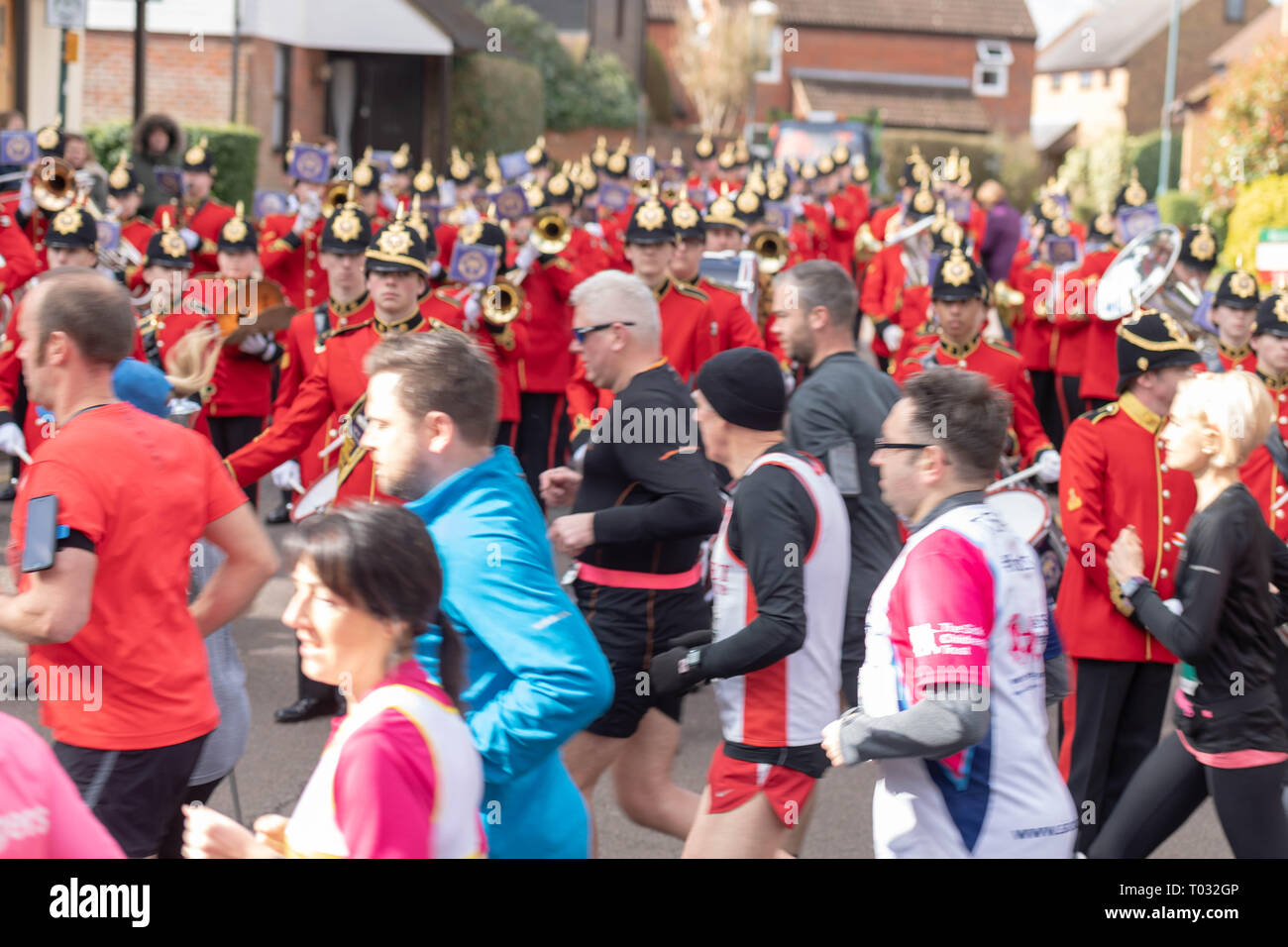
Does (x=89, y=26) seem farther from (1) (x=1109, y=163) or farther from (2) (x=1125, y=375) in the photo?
(1) (x=1109, y=163)

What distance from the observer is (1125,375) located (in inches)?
205

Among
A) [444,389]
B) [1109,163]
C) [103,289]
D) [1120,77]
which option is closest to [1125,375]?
[444,389]

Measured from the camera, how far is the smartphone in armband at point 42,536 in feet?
11.0

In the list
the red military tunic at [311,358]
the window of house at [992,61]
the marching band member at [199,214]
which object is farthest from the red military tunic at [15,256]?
the window of house at [992,61]

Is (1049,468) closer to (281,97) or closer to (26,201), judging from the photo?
(26,201)

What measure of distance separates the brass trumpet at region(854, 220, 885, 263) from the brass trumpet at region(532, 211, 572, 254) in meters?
6.75

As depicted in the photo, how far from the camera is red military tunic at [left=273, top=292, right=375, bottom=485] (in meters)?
6.75

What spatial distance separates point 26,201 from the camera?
11.6 m

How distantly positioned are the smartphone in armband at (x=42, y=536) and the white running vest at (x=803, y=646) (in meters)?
1.58

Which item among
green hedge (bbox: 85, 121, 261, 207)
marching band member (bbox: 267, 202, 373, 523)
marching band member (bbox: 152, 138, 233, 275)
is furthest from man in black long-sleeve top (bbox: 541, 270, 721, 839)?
green hedge (bbox: 85, 121, 261, 207)

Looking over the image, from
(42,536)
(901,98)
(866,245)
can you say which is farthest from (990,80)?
(42,536)

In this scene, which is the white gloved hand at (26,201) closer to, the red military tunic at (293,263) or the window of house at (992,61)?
the red military tunic at (293,263)

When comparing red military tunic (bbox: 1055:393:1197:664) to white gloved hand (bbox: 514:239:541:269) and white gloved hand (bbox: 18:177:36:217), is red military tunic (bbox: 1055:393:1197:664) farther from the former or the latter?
white gloved hand (bbox: 18:177:36:217)

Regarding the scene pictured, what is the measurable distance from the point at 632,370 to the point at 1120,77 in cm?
7062
